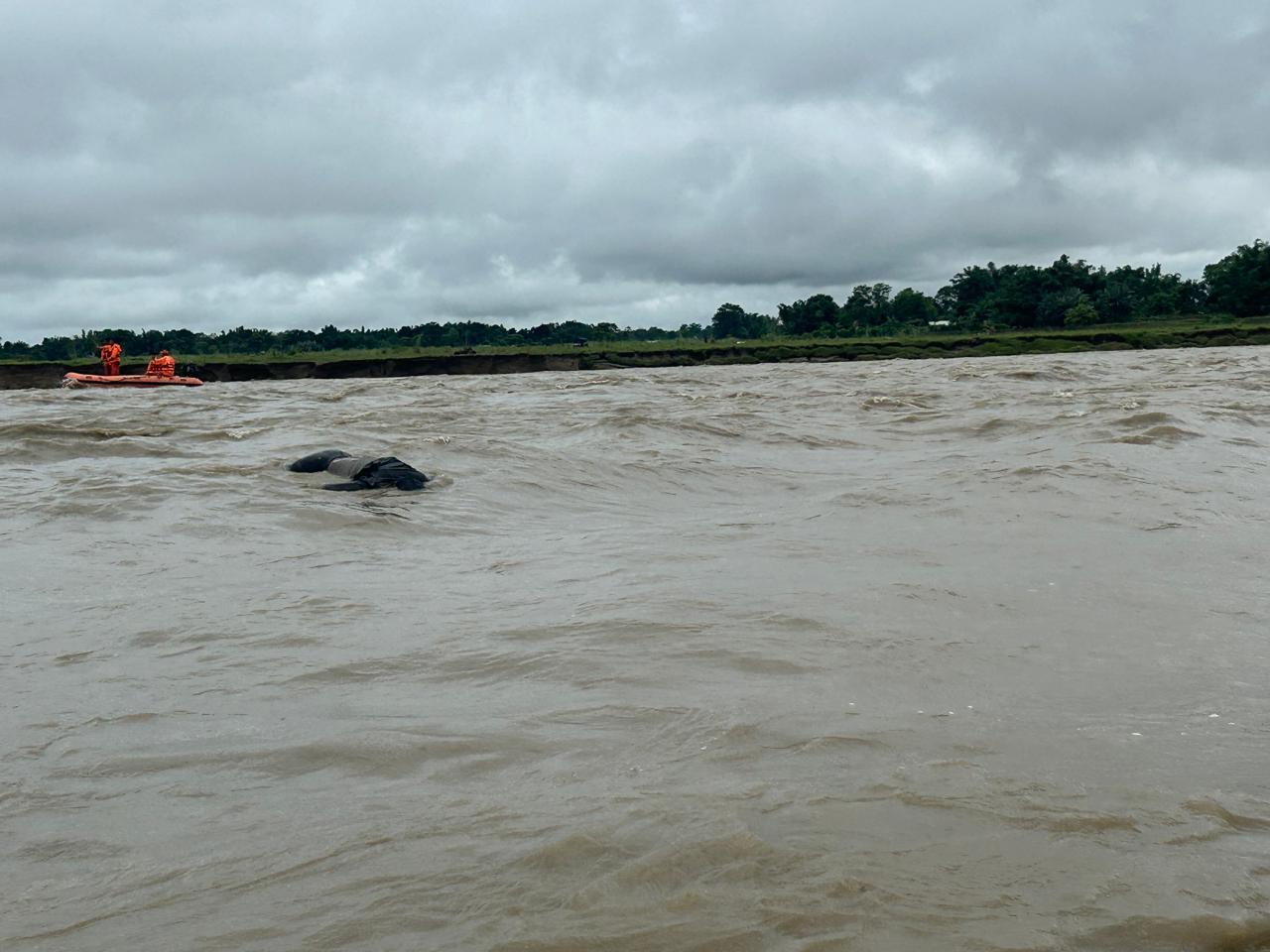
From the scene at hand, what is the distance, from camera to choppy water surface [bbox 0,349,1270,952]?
6.57 ft

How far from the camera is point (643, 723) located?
3027mm

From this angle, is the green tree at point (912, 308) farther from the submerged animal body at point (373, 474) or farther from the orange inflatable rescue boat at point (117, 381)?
the submerged animal body at point (373, 474)

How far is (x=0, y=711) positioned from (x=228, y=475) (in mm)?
6033

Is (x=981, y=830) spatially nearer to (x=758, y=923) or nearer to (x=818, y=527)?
(x=758, y=923)

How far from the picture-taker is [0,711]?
3.28 meters

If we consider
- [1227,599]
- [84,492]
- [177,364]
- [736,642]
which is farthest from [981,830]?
[177,364]

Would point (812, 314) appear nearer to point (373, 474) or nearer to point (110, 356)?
point (110, 356)

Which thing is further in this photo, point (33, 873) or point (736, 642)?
point (736, 642)

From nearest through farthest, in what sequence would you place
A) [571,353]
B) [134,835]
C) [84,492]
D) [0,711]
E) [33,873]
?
1. [33,873]
2. [134,835]
3. [0,711]
4. [84,492]
5. [571,353]

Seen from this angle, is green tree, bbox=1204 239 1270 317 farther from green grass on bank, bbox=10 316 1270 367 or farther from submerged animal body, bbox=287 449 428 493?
submerged animal body, bbox=287 449 428 493

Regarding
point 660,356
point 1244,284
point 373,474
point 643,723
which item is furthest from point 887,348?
point 643,723

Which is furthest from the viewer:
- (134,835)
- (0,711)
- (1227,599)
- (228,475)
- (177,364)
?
(177,364)

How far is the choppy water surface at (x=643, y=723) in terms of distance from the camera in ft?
6.57

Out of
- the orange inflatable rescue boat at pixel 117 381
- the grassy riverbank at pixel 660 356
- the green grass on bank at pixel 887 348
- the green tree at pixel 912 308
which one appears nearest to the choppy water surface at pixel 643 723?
the orange inflatable rescue boat at pixel 117 381
